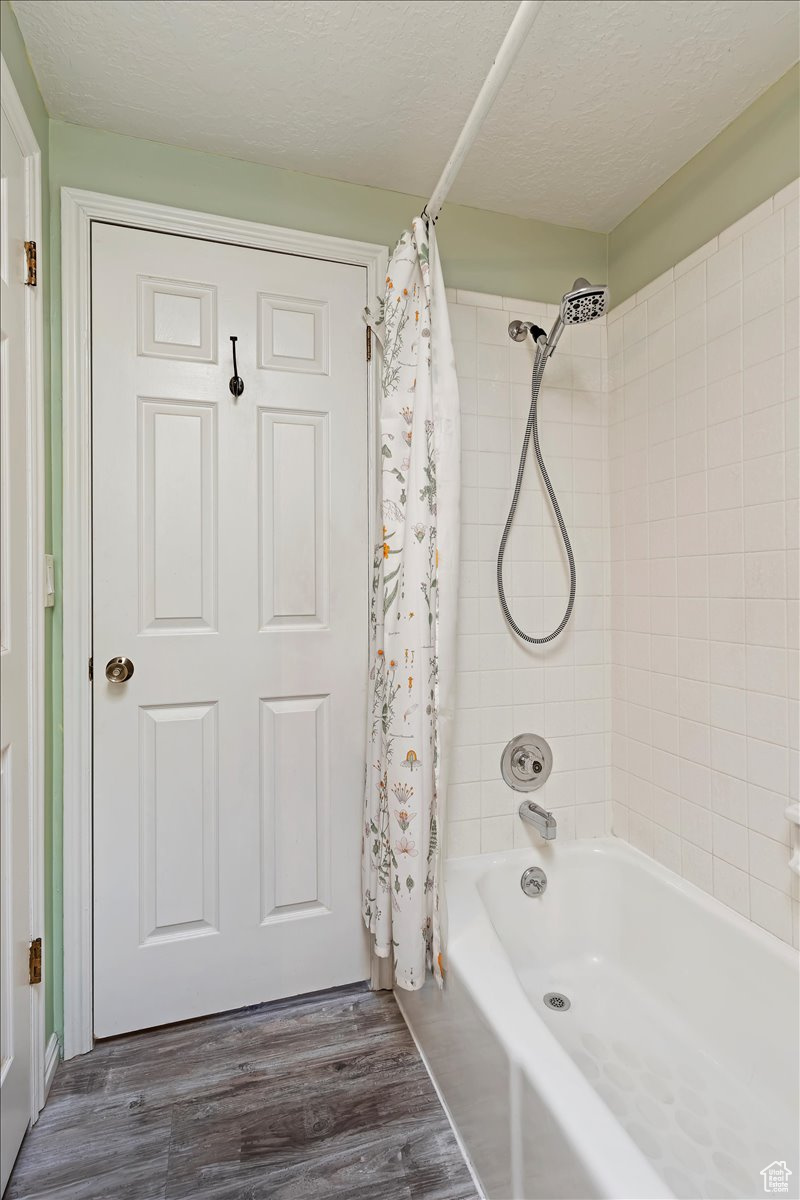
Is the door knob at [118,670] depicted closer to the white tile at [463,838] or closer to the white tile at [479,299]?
the white tile at [463,838]

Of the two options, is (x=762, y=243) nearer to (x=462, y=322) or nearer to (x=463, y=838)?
(x=462, y=322)

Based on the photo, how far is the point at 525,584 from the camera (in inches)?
70.6

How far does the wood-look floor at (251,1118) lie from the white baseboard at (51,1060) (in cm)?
3

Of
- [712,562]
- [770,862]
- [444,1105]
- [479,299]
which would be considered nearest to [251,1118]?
[444,1105]

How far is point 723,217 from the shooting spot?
Answer: 4.69 ft

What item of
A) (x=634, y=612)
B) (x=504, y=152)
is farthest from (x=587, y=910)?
(x=504, y=152)

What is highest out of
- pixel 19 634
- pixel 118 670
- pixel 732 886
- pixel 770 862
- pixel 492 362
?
pixel 492 362

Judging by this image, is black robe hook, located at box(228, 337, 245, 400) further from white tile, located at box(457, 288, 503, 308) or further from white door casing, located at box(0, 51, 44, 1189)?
white tile, located at box(457, 288, 503, 308)

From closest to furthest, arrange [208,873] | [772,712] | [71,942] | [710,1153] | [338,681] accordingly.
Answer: [710,1153] → [772,712] → [71,942] → [208,873] → [338,681]

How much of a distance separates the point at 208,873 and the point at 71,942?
0.35 meters

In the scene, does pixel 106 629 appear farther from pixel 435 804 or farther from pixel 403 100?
pixel 403 100

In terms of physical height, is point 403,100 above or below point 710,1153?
above

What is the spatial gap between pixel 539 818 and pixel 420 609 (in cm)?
78

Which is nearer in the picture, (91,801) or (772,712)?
(772,712)
